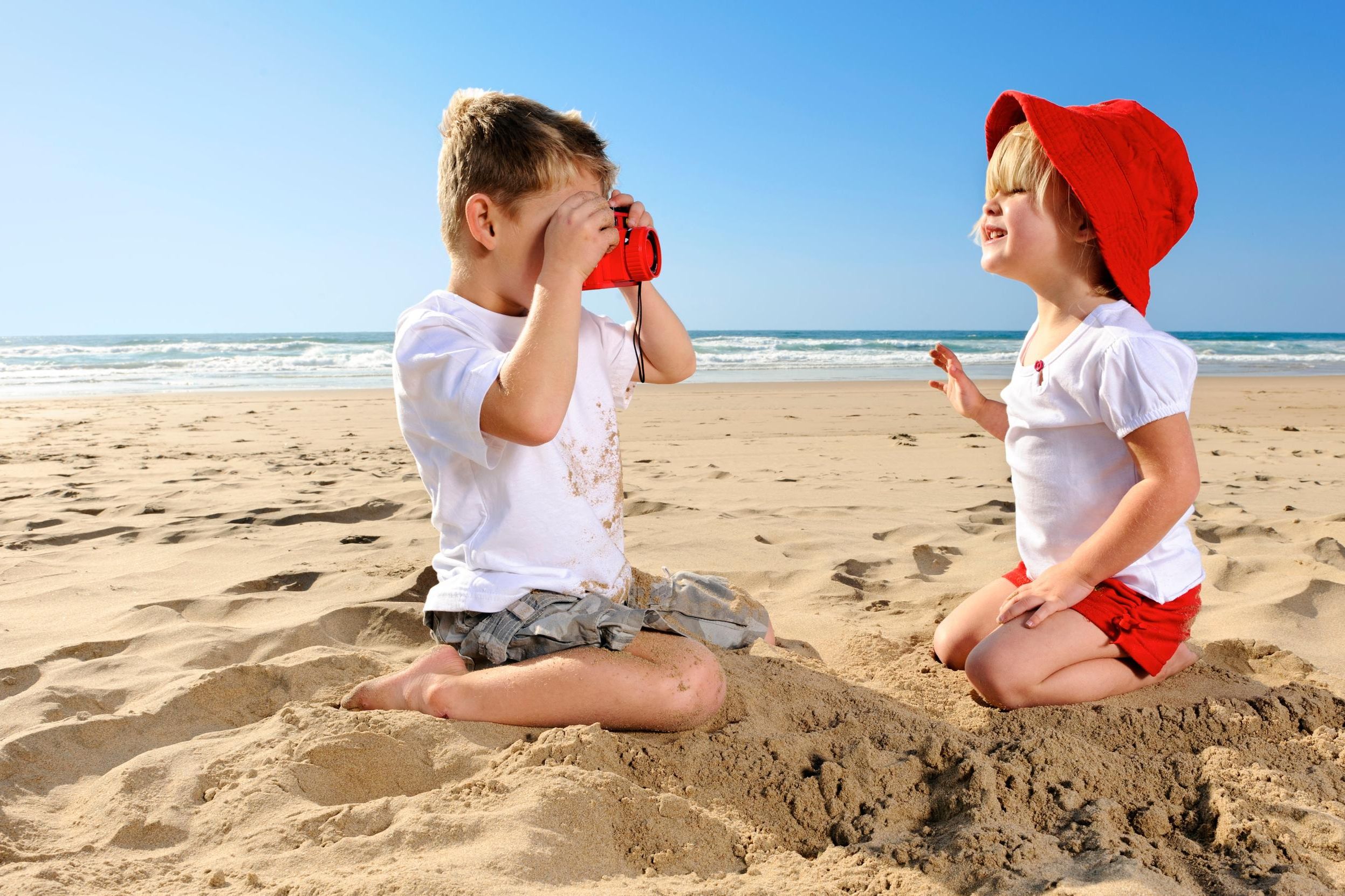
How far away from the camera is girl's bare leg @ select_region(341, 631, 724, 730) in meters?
1.83

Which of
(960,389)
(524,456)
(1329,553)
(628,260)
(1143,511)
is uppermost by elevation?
(628,260)

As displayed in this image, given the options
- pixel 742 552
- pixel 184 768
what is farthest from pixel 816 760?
pixel 742 552

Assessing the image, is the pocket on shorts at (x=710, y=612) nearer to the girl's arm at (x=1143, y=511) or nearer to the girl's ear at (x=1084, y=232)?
the girl's arm at (x=1143, y=511)

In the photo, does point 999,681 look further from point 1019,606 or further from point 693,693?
point 693,693

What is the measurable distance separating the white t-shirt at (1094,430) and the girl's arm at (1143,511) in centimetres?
5

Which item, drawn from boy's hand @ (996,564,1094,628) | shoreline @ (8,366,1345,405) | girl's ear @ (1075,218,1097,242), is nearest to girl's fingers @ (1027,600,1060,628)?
boy's hand @ (996,564,1094,628)

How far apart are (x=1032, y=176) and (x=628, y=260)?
0.96 metres

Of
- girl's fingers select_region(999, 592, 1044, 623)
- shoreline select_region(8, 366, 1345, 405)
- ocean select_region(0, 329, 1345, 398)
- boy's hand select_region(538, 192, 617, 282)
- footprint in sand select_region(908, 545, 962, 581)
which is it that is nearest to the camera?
boy's hand select_region(538, 192, 617, 282)

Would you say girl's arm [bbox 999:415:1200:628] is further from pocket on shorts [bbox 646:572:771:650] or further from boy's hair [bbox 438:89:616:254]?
boy's hair [bbox 438:89:616:254]

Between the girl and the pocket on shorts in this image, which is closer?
the girl

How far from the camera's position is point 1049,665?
6.59ft

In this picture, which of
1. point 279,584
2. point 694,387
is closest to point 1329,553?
point 279,584

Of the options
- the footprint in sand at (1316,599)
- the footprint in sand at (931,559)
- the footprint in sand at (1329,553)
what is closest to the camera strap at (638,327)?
the footprint in sand at (931,559)

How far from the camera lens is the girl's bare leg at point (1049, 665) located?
1.99m
